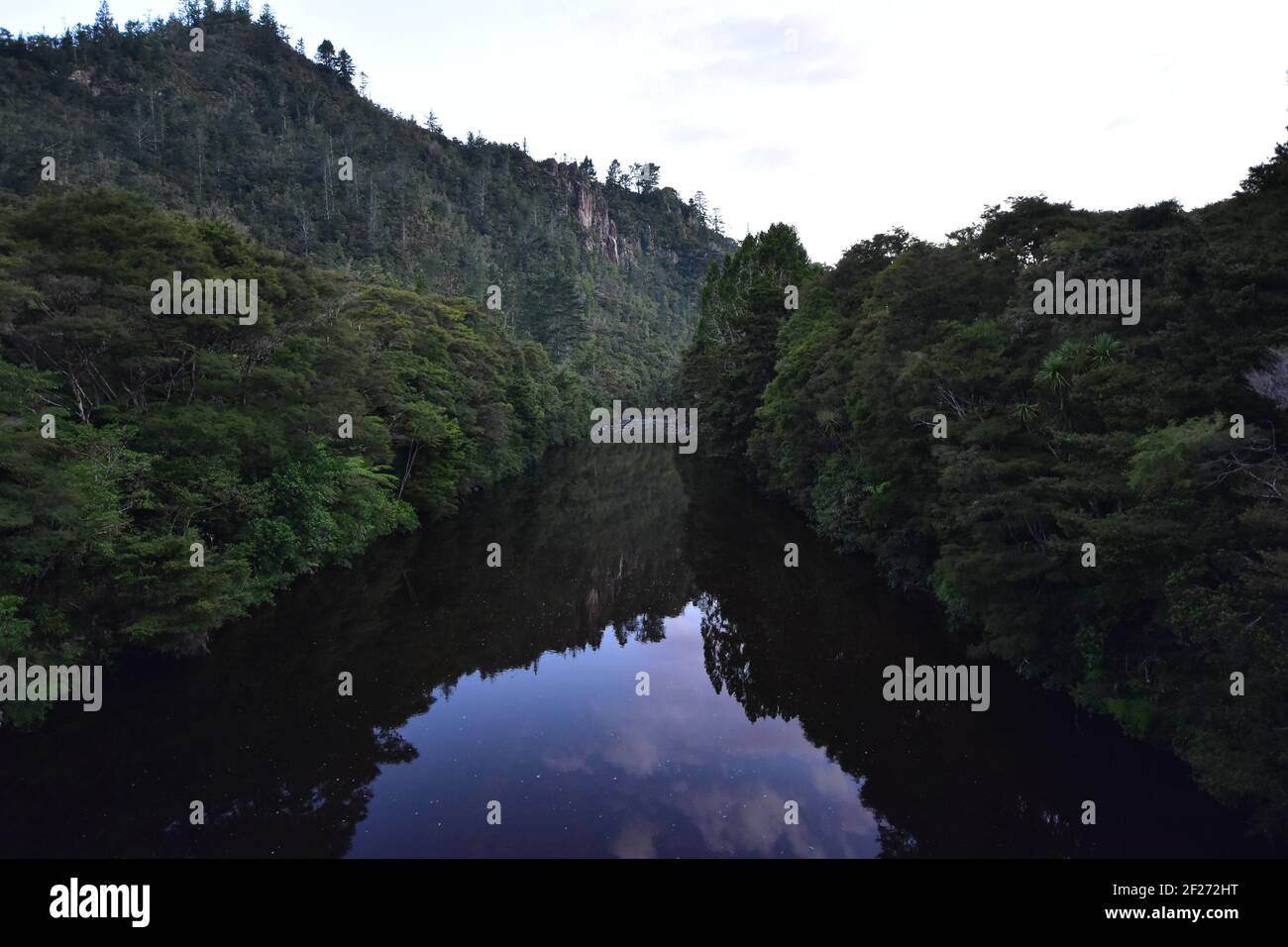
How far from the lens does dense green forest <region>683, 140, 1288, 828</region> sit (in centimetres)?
1140

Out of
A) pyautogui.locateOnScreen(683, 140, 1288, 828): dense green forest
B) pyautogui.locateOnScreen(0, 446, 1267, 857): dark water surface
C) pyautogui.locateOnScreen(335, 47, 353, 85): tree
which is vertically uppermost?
pyautogui.locateOnScreen(335, 47, 353, 85): tree

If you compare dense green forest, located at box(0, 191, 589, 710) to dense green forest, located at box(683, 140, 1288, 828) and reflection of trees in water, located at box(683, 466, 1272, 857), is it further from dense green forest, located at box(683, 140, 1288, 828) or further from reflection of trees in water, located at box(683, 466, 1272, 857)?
dense green forest, located at box(683, 140, 1288, 828)

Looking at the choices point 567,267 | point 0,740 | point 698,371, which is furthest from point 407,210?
point 0,740

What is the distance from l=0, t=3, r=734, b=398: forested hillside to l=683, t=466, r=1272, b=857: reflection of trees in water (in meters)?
50.5

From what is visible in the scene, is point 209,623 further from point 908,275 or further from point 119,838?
point 908,275

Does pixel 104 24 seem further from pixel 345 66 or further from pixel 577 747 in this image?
pixel 577 747

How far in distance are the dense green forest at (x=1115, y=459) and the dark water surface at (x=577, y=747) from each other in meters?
2.11

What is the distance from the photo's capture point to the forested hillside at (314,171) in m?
85.5

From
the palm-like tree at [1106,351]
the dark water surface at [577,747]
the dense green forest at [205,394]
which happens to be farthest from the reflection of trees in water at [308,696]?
the palm-like tree at [1106,351]

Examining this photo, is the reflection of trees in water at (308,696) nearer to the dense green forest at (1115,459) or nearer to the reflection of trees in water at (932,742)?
the reflection of trees in water at (932,742)

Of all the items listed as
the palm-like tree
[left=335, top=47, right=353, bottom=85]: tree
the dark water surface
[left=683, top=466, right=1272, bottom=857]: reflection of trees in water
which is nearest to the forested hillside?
[left=335, top=47, right=353, bottom=85]: tree

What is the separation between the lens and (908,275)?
2481 cm

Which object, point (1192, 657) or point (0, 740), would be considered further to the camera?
point (0, 740)

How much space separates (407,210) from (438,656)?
105956 mm
